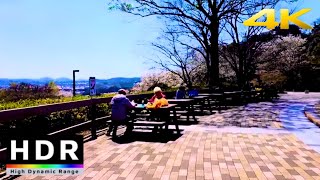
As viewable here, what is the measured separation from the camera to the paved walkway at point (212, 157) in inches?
201

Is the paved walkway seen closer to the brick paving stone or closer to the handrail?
the brick paving stone

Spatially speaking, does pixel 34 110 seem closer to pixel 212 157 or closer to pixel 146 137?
pixel 146 137

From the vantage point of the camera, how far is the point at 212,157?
6.16 m

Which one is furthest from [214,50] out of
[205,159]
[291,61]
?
[291,61]

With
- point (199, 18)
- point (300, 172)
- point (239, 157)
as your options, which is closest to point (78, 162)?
point (239, 157)

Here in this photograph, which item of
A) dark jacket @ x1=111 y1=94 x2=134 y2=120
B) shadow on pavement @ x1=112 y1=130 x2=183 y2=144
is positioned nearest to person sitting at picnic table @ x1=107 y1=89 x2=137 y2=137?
dark jacket @ x1=111 y1=94 x2=134 y2=120

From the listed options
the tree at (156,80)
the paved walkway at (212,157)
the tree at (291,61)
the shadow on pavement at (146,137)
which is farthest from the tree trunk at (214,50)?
the tree at (291,61)

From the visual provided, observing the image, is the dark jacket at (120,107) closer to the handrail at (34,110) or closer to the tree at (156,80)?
the handrail at (34,110)

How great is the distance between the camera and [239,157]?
617 cm

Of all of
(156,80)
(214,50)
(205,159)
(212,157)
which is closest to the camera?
(205,159)

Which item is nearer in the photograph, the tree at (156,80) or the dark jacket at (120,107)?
the dark jacket at (120,107)

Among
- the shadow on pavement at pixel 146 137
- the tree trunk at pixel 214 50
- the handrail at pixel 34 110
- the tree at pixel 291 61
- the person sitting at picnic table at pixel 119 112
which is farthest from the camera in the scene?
the tree at pixel 291 61

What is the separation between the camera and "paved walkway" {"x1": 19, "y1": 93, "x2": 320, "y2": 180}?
201 inches

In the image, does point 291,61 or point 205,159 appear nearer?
point 205,159
